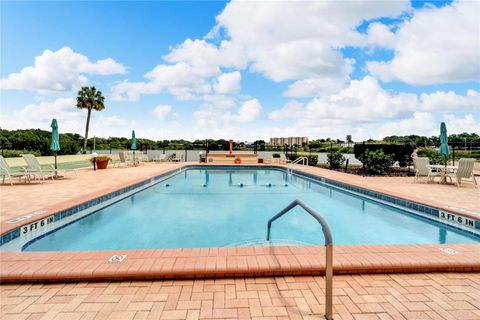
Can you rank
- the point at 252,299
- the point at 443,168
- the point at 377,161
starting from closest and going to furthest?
the point at 252,299
the point at 443,168
the point at 377,161

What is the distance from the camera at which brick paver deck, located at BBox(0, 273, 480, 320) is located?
210 cm

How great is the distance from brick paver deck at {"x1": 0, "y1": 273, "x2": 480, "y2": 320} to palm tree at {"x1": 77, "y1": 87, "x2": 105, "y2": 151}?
3529cm

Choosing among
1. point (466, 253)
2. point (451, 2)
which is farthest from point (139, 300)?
point (451, 2)

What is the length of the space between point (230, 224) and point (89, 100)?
34.4m

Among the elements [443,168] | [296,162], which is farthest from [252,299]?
[296,162]

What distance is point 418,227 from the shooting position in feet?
17.6

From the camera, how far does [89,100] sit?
1340 inches

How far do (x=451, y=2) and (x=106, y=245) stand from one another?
11.6m

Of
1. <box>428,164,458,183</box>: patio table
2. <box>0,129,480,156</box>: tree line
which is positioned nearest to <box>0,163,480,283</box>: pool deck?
<box>428,164,458,183</box>: patio table

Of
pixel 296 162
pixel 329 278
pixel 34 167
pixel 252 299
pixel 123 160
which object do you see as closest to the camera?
pixel 329 278

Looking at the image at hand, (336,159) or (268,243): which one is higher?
(336,159)

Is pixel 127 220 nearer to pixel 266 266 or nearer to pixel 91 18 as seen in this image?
pixel 266 266

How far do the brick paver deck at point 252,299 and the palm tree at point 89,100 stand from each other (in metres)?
35.3

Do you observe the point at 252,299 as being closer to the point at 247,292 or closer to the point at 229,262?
the point at 247,292
